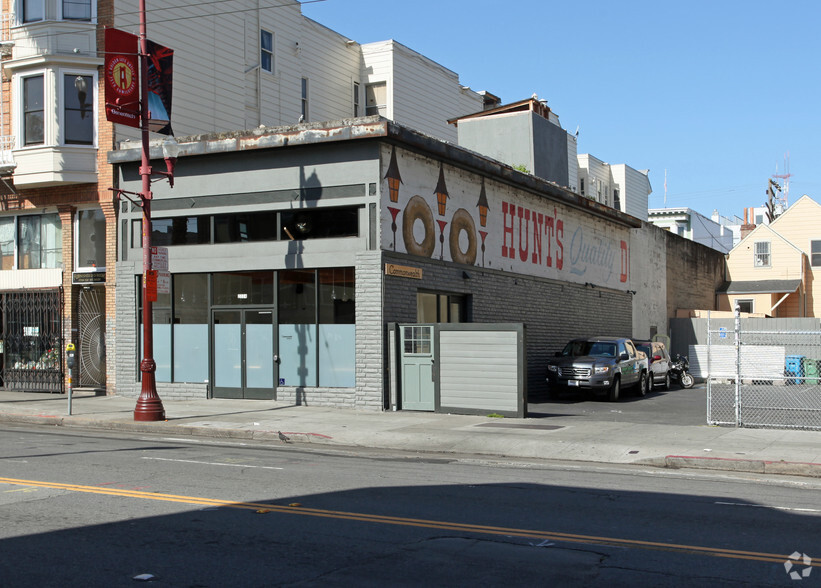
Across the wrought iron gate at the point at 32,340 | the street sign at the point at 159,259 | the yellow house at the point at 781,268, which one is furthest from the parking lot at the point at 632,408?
the yellow house at the point at 781,268

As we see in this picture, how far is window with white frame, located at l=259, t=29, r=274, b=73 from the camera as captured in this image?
30047 millimetres

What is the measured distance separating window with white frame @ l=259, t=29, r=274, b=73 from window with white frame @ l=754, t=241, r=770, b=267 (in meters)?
30.3

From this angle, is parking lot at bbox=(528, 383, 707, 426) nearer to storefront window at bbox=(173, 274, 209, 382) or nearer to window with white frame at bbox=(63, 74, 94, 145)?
storefront window at bbox=(173, 274, 209, 382)

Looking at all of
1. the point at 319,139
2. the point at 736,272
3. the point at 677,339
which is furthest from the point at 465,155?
the point at 736,272

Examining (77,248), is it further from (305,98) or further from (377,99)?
(377,99)

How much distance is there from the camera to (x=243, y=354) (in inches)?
858

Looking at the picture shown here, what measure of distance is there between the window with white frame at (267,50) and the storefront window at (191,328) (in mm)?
10692

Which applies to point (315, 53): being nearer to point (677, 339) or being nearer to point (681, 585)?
point (677, 339)

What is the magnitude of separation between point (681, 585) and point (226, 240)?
17.5m

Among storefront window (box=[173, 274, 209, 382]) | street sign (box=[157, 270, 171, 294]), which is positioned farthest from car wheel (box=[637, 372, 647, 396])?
street sign (box=[157, 270, 171, 294])

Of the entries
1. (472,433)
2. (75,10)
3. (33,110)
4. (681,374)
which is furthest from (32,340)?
(681,374)

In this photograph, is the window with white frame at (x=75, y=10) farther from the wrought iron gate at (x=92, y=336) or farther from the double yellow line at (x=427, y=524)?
the double yellow line at (x=427, y=524)

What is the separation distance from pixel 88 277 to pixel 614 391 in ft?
50.4

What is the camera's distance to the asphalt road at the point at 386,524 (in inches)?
258
